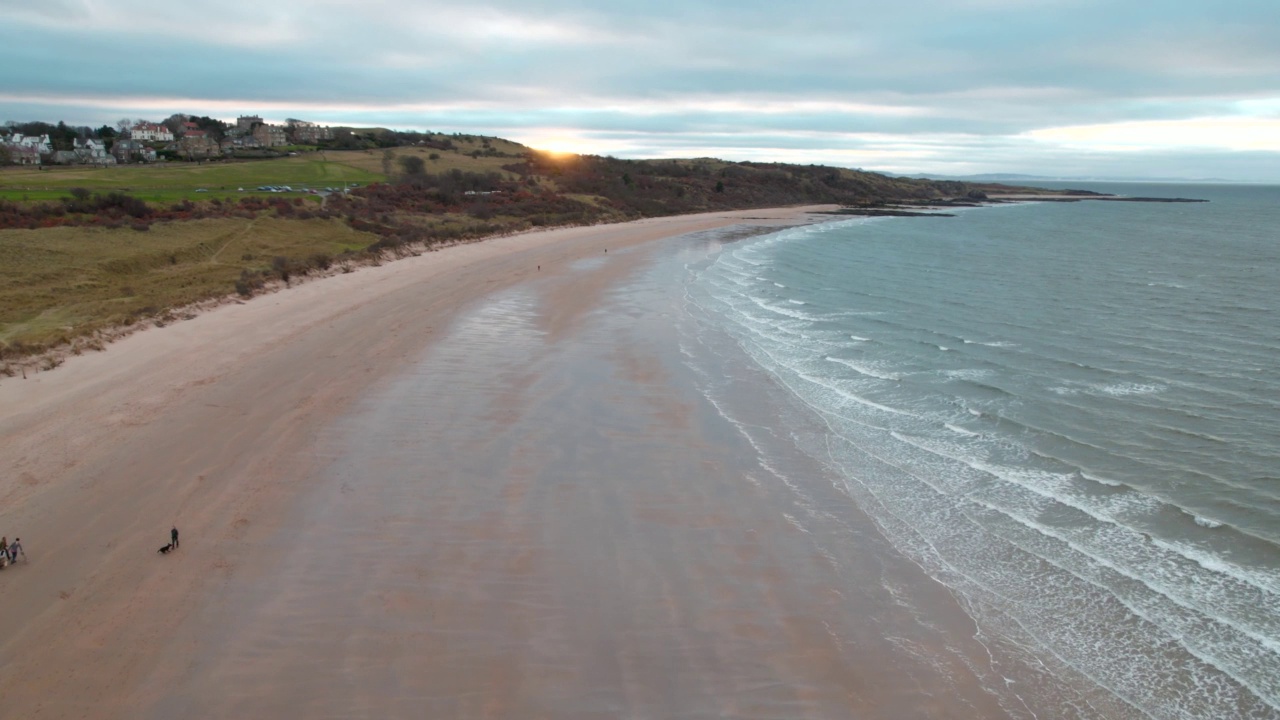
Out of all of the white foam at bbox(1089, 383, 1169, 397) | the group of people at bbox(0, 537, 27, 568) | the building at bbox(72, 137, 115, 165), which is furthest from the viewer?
the building at bbox(72, 137, 115, 165)

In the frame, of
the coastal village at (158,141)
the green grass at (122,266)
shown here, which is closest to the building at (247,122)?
the coastal village at (158,141)

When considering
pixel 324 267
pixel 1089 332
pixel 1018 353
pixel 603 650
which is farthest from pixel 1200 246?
pixel 603 650

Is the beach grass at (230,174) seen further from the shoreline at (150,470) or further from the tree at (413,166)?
the shoreline at (150,470)

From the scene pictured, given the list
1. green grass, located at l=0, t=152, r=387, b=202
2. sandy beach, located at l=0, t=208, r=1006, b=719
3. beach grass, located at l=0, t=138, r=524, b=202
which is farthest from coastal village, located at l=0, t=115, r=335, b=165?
sandy beach, located at l=0, t=208, r=1006, b=719

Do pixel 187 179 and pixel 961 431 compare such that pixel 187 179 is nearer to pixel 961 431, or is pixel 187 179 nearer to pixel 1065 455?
pixel 961 431

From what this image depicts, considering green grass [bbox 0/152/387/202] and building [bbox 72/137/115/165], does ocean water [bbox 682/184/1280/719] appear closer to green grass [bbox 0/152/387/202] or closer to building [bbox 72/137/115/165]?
green grass [bbox 0/152/387/202]

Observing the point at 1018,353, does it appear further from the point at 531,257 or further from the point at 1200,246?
the point at 1200,246

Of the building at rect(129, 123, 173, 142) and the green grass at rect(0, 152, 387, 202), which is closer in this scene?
the green grass at rect(0, 152, 387, 202)
